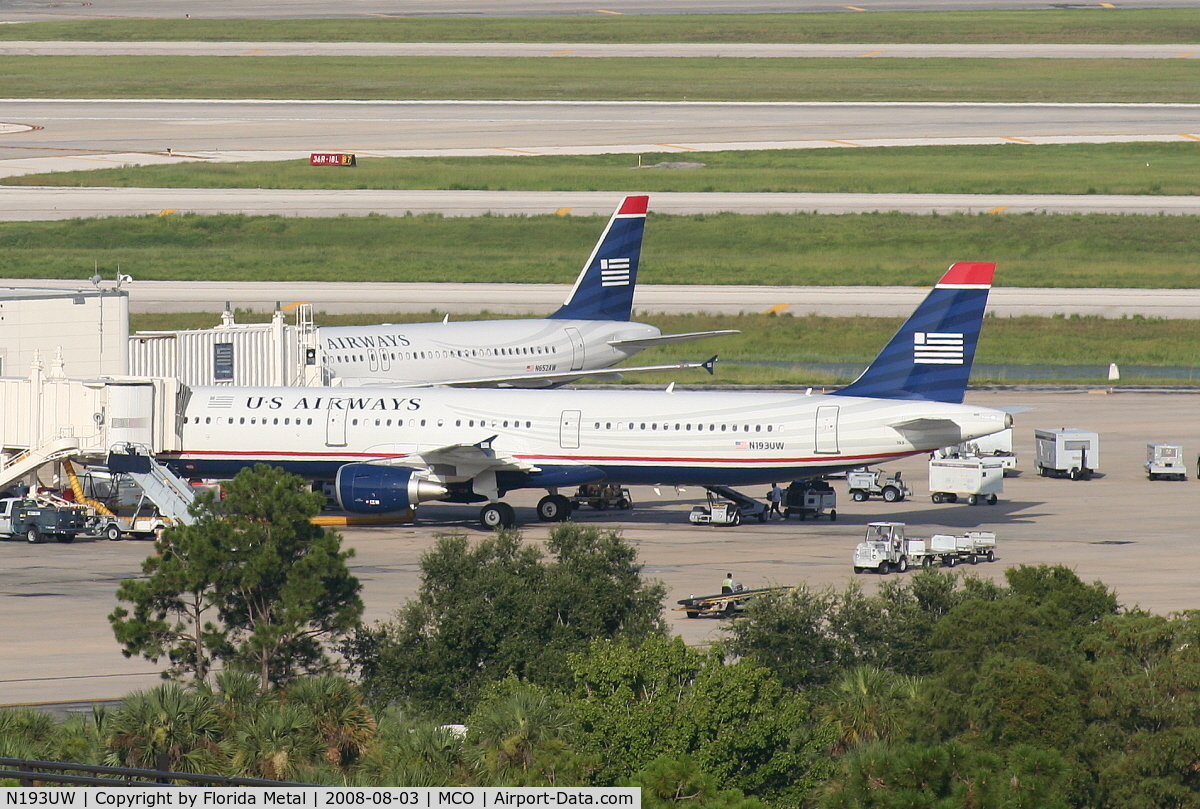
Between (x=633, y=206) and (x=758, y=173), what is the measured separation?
5685 cm

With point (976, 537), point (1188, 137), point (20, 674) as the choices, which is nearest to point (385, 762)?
point (20, 674)

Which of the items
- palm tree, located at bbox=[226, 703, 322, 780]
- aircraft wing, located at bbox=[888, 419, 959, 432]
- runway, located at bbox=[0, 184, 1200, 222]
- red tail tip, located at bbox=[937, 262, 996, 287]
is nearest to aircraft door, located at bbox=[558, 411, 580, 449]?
aircraft wing, located at bbox=[888, 419, 959, 432]

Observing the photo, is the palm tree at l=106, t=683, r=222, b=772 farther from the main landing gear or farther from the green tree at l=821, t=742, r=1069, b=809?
the main landing gear

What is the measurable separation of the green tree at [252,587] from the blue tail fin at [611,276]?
145ft

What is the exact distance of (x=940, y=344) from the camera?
168ft

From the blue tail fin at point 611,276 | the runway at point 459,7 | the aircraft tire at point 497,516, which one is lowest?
the aircraft tire at point 497,516

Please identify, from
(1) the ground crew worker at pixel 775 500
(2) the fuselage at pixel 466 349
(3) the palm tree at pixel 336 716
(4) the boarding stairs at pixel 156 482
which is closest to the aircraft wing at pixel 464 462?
(4) the boarding stairs at pixel 156 482

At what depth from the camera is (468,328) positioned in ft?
233

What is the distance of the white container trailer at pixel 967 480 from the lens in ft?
184

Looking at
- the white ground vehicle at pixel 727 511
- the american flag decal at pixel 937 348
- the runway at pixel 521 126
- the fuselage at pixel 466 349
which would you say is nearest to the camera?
the american flag decal at pixel 937 348

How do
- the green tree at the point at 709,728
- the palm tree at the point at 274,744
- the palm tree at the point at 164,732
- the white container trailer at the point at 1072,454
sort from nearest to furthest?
the palm tree at the point at 274,744, the palm tree at the point at 164,732, the green tree at the point at 709,728, the white container trailer at the point at 1072,454

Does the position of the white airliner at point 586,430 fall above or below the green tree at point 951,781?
above

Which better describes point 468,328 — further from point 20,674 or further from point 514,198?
point 514,198

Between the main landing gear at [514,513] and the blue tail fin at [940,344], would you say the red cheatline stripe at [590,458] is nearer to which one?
the main landing gear at [514,513]
